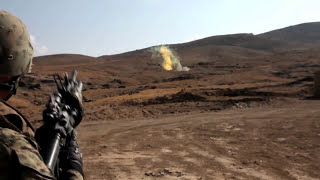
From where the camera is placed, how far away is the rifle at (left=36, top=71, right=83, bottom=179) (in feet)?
4.75

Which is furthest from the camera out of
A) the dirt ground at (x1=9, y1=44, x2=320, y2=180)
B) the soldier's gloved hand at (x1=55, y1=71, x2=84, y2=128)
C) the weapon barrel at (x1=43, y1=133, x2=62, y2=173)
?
the dirt ground at (x1=9, y1=44, x2=320, y2=180)

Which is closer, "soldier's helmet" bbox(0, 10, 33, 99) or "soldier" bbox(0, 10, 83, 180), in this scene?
"soldier" bbox(0, 10, 83, 180)

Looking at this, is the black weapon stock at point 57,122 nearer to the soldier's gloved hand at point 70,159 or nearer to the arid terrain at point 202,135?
the soldier's gloved hand at point 70,159

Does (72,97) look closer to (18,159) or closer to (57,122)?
(57,122)

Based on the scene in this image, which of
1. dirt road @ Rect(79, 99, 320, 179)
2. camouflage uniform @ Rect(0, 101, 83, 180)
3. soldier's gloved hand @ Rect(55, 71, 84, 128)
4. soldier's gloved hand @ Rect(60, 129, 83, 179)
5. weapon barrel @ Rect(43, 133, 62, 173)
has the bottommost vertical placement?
dirt road @ Rect(79, 99, 320, 179)

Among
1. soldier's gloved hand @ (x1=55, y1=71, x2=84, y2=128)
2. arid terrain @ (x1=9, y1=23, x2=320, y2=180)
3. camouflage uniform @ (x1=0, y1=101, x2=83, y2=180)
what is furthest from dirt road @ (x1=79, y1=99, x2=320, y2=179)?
camouflage uniform @ (x1=0, y1=101, x2=83, y2=180)

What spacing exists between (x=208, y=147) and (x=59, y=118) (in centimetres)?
759

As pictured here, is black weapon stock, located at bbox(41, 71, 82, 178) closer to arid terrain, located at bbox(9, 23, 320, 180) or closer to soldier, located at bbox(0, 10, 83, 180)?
soldier, located at bbox(0, 10, 83, 180)

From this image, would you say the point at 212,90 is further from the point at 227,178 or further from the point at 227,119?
the point at 227,178

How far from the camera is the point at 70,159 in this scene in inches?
65.8

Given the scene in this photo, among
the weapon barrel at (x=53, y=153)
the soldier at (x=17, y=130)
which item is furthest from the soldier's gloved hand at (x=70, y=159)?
the weapon barrel at (x=53, y=153)

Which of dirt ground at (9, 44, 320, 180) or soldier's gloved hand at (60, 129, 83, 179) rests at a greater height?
soldier's gloved hand at (60, 129, 83, 179)

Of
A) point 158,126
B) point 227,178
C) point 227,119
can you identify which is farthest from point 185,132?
point 227,178

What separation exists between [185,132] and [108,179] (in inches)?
198
